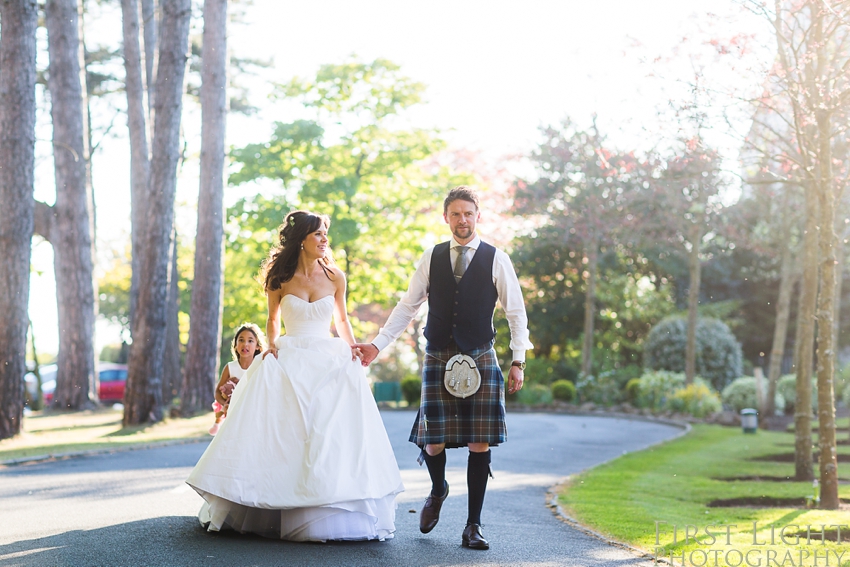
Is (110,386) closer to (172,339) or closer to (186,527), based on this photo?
(172,339)

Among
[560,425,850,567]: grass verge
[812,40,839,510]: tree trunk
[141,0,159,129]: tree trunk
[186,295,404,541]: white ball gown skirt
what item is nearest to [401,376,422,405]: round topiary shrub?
[141,0,159,129]: tree trunk

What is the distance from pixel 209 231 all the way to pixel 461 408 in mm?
14724

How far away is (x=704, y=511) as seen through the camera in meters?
8.53

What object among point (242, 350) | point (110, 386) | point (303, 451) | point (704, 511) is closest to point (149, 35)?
point (110, 386)

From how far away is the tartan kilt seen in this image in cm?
586

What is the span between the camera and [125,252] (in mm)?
47562

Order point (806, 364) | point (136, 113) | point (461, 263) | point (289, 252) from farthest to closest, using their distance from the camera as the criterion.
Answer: point (136, 113)
point (806, 364)
point (289, 252)
point (461, 263)

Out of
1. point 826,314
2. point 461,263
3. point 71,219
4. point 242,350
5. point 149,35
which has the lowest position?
point 242,350

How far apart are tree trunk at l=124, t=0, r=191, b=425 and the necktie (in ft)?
38.2

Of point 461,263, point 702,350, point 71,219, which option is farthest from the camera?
point 702,350

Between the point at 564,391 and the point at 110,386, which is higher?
the point at 564,391

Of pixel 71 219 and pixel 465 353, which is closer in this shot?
pixel 465 353

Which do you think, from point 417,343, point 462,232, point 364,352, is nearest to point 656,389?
point 417,343

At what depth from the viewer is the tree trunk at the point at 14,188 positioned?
14.0m
